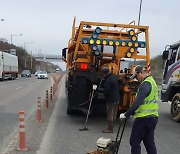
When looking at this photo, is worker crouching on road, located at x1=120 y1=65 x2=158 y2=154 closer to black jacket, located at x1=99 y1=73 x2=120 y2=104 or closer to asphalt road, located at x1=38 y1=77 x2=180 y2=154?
asphalt road, located at x1=38 y1=77 x2=180 y2=154

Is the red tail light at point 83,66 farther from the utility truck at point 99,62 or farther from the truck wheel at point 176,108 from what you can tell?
the truck wheel at point 176,108

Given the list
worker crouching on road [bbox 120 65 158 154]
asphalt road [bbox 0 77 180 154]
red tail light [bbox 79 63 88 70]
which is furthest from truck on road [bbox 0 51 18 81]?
worker crouching on road [bbox 120 65 158 154]

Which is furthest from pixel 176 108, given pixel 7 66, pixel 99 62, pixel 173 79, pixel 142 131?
pixel 7 66

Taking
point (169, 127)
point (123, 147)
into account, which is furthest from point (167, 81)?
point (123, 147)

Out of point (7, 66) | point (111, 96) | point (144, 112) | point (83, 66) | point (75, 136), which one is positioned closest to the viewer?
point (144, 112)

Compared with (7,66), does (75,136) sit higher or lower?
lower

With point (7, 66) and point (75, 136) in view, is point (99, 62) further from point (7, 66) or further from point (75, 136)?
point (7, 66)

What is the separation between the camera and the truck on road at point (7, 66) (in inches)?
1592

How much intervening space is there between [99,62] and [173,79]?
10.00 feet

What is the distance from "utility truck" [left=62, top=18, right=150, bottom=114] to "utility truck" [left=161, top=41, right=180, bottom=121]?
1.64 meters

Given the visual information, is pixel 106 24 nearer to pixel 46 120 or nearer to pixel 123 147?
pixel 46 120

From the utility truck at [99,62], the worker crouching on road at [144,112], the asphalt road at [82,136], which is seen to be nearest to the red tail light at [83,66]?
the utility truck at [99,62]

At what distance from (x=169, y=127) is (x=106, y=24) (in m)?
3.76

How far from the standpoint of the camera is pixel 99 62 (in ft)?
33.5
